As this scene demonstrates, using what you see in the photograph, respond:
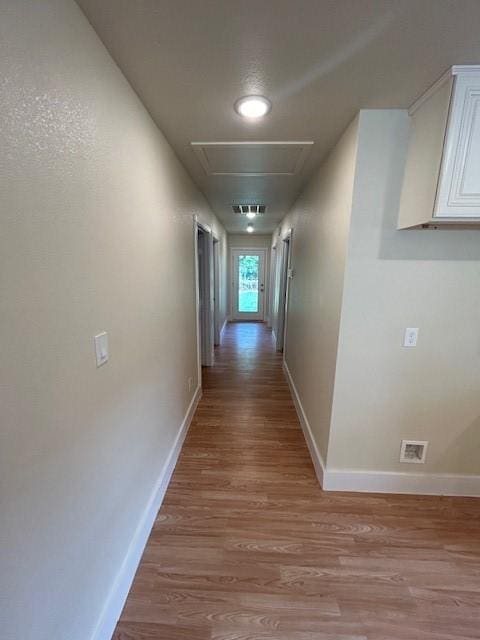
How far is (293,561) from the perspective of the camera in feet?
4.60

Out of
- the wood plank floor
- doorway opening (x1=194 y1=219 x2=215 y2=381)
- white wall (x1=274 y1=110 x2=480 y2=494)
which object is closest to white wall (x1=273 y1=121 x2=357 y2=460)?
white wall (x1=274 y1=110 x2=480 y2=494)

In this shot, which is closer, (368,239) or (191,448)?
(368,239)

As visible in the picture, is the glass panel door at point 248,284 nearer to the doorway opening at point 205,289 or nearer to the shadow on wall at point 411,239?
the doorway opening at point 205,289

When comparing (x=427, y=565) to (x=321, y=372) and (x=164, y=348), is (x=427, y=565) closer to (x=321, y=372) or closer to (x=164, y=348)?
(x=321, y=372)

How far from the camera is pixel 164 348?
1831 mm

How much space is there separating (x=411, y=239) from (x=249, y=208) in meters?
2.85

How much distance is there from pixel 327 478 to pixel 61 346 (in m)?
1.82

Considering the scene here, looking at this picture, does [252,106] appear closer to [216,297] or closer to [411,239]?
[411,239]

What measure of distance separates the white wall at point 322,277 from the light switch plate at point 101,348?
50.5 inches

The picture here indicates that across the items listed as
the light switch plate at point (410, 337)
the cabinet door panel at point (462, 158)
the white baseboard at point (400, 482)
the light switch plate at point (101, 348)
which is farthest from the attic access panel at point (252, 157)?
the white baseboard at point (400, 482)

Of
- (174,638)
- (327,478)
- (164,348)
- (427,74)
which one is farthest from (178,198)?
(174,638)

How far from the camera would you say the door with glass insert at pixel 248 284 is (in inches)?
278

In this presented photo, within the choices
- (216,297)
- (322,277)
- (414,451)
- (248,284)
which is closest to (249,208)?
(216,297)

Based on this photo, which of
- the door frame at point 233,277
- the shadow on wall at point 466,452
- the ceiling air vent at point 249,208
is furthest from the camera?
the door frame at point 233,277
